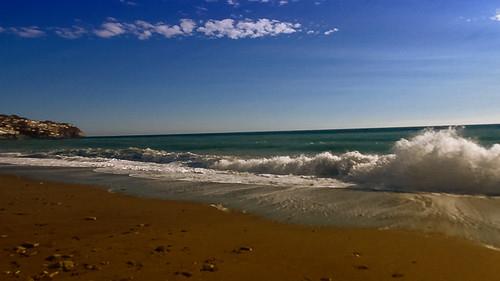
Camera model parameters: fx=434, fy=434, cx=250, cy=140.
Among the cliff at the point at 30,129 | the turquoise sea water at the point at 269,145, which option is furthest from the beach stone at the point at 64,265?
the cliff at the point at 30,129

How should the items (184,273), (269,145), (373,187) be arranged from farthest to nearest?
(269,145) → (373,187) → (184,273)

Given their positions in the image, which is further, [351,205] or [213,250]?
[351,205]

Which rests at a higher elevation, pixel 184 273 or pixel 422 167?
pixel 422 167

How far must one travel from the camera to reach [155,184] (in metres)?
12.4

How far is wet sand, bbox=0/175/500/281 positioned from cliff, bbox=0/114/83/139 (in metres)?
83.1

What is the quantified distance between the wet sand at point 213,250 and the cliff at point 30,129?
83.1m

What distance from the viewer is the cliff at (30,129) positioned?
269 feet

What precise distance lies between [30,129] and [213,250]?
92.0 metres

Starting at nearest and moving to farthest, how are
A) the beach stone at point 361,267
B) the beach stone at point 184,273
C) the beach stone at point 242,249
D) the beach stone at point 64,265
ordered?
the beach stone at point 184,273
the beach stone at point 64,265
the beach stone at point 361,267
the beach stone at point 242,249

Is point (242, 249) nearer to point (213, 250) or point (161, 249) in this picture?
point (213, 250)

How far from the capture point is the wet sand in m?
4.52

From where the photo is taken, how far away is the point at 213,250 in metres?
5.39

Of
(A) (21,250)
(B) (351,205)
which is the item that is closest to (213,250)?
(A) (21,250)

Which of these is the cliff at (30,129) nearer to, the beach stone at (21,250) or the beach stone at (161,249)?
the beach stone at (21,250)
